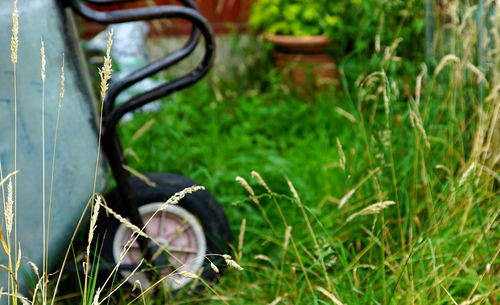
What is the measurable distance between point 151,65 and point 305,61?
2.23m

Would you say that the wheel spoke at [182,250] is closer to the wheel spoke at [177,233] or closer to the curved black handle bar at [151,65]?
the wheel spoke at [177,233]

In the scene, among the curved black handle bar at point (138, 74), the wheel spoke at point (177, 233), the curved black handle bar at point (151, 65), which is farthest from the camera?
the wheel spoke at point (177, 233)

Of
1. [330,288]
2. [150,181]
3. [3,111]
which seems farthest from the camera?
[150,181]

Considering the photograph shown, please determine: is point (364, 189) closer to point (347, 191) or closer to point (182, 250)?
point (347, 191)

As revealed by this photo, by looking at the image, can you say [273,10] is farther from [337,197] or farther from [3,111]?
[3,111]

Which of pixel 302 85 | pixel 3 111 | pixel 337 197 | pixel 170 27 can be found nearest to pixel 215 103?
pixel 302 85

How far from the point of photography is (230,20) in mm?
4398

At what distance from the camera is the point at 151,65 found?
167cm

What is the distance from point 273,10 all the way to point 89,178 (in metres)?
2.50

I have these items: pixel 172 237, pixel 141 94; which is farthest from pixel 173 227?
pixel 141 94

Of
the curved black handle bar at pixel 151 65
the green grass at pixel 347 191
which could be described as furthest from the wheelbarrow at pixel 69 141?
the green grass at pixel 347 191

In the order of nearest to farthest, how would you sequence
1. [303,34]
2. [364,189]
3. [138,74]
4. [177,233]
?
[138,74], [177,233], [364,189], [303,34]

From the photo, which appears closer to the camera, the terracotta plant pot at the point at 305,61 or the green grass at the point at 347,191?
the green grass at the point at 347,191

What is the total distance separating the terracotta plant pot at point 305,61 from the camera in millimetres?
3699
